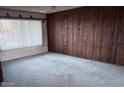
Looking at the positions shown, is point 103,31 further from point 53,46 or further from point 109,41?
point 53,46

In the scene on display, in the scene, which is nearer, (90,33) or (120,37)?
(120,37)

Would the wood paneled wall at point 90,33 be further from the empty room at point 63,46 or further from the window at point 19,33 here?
the window at point 19,33

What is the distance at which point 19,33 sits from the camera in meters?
4.57

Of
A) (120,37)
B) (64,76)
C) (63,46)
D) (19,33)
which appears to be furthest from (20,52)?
(120,37)

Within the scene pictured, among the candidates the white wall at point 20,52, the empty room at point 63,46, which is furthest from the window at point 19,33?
the white wall at point 20,52

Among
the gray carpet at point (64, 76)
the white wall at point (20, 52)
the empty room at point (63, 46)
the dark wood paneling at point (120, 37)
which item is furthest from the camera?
the white wall at point (20, 52)

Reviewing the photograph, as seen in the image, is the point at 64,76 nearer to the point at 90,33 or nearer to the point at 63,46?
the point at 90,33

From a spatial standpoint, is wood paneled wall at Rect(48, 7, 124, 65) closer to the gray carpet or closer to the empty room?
the empty room

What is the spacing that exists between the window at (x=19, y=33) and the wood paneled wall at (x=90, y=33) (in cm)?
75

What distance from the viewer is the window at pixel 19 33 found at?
410 centimetres

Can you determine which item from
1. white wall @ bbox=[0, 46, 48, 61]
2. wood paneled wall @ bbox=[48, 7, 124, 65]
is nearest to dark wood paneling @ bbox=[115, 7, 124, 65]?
wood paneled wall @ bbox=[48, 7, 124, 65]

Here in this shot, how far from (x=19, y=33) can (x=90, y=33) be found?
2.83 metres
